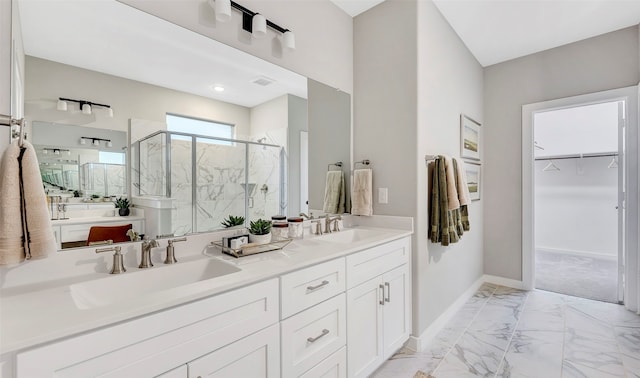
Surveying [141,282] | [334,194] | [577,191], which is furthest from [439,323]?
[577,191]

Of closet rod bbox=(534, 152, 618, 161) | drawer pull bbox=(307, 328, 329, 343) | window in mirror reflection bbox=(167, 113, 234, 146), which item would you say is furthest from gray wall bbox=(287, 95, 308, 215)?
closet rod bbox=(534, 152, 618, 161)

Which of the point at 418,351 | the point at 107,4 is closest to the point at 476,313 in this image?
the point at 418,351

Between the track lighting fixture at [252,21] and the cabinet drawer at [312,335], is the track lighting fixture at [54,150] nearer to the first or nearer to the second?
the track lighting fixture at [252,21]

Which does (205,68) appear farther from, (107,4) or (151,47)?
(107,4)

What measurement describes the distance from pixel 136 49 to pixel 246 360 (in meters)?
1.42

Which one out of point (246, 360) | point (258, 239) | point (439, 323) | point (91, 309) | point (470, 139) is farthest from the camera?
point (470, 139)

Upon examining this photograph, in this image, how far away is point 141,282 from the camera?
1165 millimetres

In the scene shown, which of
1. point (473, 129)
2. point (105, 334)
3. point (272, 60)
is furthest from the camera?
point (473, 129)

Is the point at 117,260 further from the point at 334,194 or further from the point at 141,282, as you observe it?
the point at 334,194

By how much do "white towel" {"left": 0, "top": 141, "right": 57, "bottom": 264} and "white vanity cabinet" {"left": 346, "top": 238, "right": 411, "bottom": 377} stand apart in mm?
1265

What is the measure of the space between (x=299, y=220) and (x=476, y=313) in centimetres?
210

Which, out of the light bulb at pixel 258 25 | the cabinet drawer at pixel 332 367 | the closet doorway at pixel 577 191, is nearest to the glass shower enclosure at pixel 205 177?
the light bulb at pixel 258 25

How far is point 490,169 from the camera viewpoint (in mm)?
3574

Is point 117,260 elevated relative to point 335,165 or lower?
lower
